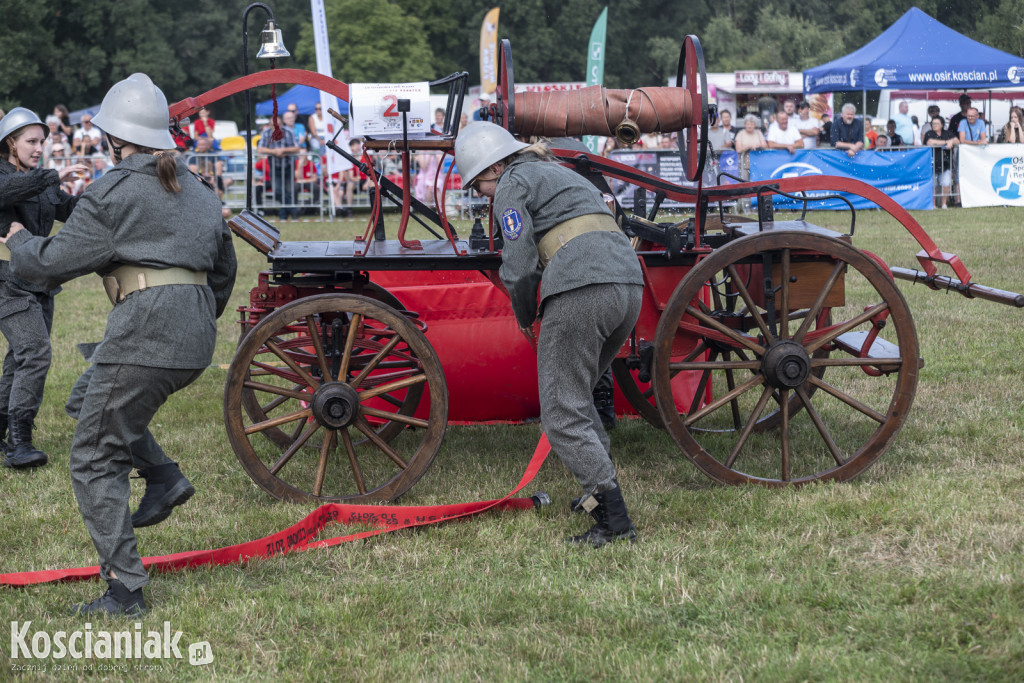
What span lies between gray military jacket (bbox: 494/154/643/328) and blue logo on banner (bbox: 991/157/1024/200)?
1448cm

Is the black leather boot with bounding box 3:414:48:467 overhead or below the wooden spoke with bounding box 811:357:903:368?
below

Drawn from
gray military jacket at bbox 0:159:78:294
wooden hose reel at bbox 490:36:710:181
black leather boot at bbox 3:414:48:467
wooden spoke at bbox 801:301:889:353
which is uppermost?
wooden hose reel at bbox 490:36:710:181

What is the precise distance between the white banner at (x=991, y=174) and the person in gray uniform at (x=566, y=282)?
1434cm

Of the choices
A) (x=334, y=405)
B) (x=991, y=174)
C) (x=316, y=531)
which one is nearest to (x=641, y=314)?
(x=334, y=405)

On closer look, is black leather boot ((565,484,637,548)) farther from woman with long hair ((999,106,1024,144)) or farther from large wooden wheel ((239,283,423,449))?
woman with long hair ((999,106,1024,144))

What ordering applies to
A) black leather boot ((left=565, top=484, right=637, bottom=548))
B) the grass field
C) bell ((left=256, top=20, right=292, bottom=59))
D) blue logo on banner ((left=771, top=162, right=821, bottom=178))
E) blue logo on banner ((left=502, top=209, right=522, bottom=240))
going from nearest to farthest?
the grass field, blue logo on banner ((left=502, top=209, right=522, bottom=240)), black leather boot ((left=565, top=484, right=637, bottom=548)), bell ((left=256, top=20, right=292, bottom=59)), blue logo on banner ((left=771, top=162, right=821, bottom=178))

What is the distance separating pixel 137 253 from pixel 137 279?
0.33 feet

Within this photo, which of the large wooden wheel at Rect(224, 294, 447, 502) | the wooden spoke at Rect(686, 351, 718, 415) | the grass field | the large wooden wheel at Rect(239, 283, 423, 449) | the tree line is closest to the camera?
the grass field

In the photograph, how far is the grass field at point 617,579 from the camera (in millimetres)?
3299

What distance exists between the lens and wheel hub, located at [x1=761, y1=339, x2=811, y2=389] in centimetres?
464

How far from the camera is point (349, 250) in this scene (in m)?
4.99

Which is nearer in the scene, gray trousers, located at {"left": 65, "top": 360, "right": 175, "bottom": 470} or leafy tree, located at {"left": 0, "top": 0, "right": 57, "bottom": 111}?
gray trousers, located at {"left": 65, "top": 360, "right": 175, "bottom": 470}

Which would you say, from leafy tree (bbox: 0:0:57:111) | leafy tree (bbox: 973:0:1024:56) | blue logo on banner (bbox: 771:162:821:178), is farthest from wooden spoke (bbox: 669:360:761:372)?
leafy tree (bbox: 0:0:57:111)

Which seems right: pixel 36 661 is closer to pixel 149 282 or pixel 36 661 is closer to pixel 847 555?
pixel 149 282
